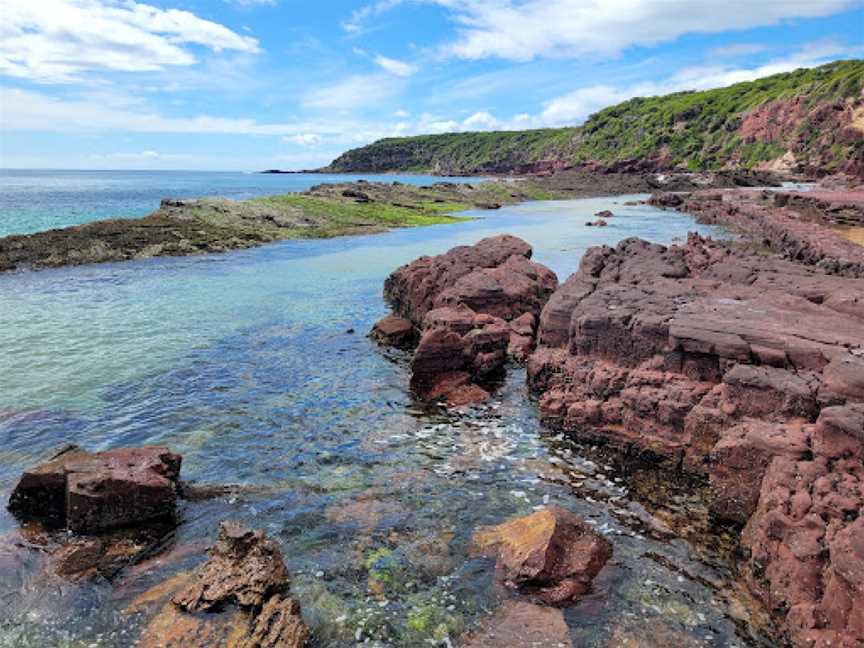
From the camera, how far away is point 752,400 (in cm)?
1216

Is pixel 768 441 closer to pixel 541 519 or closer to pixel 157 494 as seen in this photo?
pixel 541 519

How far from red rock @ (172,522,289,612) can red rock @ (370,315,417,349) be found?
45.4 ft

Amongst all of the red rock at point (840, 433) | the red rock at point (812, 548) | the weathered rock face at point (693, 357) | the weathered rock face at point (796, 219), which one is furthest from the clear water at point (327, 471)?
the weathered rock face at point (796, 219)

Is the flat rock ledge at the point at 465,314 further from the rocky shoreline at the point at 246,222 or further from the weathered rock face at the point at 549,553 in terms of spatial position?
the rocky shoreline at the point at 246,222

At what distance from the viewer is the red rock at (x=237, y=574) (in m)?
8.84

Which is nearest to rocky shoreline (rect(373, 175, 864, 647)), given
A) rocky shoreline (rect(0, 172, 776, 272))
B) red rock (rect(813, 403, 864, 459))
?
red rock (rect(813, 403, 864, 459))

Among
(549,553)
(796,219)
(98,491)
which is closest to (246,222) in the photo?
(98,491)

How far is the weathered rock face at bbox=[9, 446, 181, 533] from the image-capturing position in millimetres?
10836

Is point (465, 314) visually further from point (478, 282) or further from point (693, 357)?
point (693, 357)

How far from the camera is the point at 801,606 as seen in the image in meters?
8.34

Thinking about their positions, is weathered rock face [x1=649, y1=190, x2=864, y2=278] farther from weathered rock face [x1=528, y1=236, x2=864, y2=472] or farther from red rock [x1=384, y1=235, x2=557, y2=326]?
red rock [x1=384, y1=235, x2=557, y2=326]

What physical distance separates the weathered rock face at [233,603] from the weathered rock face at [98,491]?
216 centimetres

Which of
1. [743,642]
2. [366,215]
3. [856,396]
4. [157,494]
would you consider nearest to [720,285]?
[856,396]

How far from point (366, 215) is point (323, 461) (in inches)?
2234
